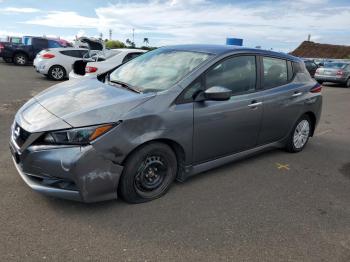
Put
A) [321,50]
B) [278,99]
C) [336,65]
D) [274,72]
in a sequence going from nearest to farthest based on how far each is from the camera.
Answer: [278,99] < [274,72] < [336,65] < [321,50]

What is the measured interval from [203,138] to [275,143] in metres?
1.74

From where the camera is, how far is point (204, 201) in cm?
385

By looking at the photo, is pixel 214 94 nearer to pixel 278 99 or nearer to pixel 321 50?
pixel 278 99

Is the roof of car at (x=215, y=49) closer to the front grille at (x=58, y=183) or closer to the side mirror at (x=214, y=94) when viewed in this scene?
the side mirror at (x=214, y=94)

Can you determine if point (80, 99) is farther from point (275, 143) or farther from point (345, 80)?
point (345, 80)

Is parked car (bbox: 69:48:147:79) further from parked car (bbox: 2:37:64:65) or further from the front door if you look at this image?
parked car (bbox: 2:37:64:65)

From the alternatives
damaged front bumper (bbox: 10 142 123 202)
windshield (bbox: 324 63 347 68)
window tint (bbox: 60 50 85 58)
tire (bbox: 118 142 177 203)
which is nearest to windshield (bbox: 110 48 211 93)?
tire (bbox: 118 142 177 203)

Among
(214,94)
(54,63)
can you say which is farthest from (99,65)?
(214,94)

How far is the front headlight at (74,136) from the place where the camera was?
10.4 ft

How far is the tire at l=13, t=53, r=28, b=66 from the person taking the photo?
20.6 metres

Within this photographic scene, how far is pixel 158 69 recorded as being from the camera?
430 centimetres

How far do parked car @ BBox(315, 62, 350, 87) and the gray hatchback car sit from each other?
1529cm

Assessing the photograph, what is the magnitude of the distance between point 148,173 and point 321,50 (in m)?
65.3

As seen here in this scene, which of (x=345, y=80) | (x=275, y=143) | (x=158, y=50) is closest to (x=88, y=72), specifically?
(x=158, y=50)
